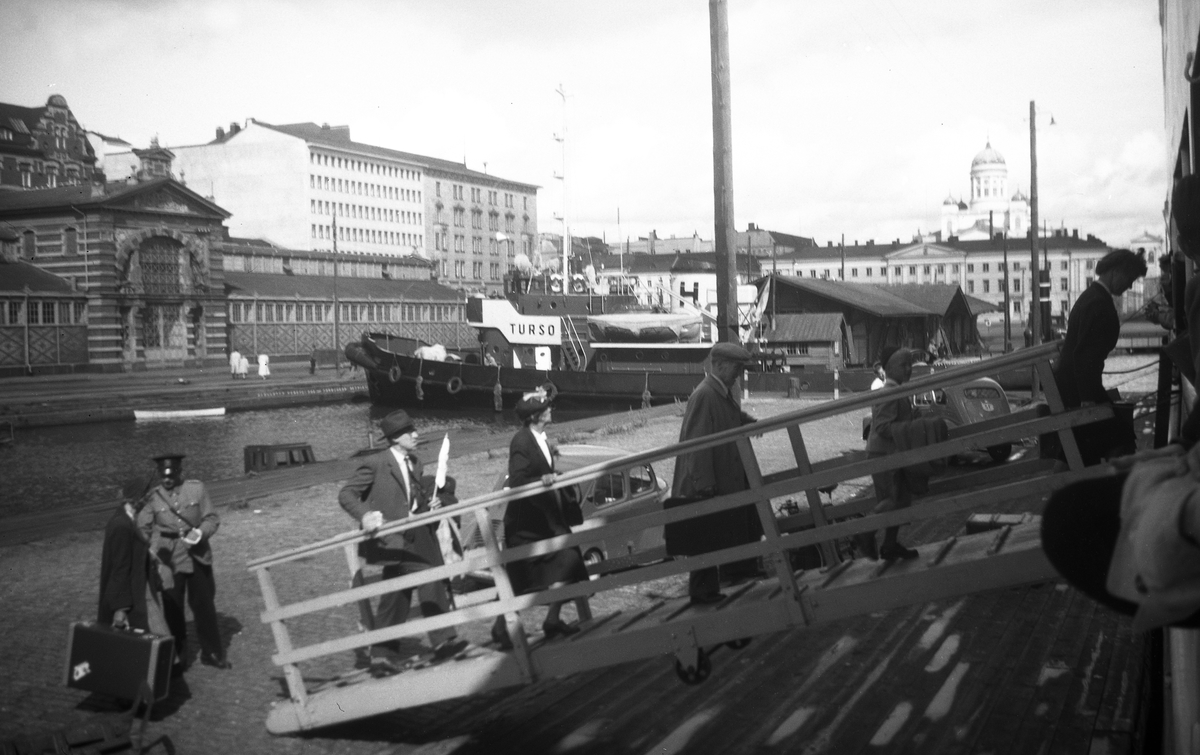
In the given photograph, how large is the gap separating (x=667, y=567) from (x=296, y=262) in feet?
233

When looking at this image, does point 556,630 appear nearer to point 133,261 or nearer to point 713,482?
point 713,482

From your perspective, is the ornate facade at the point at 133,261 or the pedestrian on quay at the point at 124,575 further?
the ornate facade at the point at 133,261

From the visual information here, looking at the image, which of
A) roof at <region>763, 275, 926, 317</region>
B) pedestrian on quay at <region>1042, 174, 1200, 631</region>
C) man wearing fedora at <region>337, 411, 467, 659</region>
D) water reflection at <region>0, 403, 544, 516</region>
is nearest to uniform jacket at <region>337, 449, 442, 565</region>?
man wearing fedora at <region>337, 411, 467, 659</region>

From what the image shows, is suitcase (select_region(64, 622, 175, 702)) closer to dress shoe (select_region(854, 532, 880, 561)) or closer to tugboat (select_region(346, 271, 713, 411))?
dress shoe (select_region(854, 532, 880, 561))

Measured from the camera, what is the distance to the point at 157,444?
103ft

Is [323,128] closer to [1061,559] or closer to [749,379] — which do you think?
[749,379]

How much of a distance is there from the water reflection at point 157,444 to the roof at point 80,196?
9.57m

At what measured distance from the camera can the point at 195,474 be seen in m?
25.8

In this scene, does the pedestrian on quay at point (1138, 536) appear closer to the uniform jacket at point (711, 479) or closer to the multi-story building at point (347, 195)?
the uniform jacket at point (711, 479)

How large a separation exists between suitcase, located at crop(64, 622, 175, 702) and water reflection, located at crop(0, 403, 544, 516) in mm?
14466

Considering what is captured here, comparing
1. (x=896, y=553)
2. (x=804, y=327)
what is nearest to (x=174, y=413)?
(x=804, y=327)

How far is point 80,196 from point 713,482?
4488cm

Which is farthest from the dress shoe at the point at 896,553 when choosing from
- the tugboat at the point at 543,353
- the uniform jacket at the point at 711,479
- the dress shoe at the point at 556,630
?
the tugboat at the point at 543,353

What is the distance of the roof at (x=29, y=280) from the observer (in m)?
34.6
